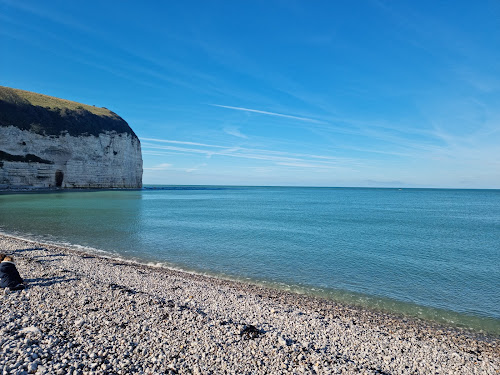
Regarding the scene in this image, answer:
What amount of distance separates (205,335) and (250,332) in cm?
111

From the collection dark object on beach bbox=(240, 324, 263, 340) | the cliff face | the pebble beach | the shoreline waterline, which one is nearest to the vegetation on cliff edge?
the cliff face

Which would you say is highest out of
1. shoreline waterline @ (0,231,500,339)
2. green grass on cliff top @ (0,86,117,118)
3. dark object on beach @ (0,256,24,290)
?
green grass on cliff top @ (0,86,117,118)

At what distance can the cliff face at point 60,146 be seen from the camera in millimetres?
63656

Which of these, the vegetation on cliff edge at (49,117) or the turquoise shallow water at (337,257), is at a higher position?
the vegetation on cliff edge at (49,117)

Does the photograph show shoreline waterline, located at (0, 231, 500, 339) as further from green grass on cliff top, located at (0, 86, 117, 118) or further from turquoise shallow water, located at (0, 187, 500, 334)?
green grass on cliff top, located at (0, 86, 117, 118)

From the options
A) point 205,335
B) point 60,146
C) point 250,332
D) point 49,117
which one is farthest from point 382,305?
point 49,117

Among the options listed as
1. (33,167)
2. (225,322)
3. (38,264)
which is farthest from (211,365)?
(33,167)

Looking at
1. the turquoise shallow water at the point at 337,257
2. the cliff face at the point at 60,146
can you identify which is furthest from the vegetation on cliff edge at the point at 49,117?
the turquoise shallow water at the point at 337,257

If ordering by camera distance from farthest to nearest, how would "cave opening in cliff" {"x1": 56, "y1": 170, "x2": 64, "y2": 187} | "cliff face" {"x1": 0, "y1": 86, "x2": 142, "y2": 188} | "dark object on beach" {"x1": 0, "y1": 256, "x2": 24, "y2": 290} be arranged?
"cave opening in cliff" {"x1": 56, "y1": 170, "x2": 64, "y2": 187}, "cliff face" {"x1": 0, "y1": 86, "x2": 142, "y2": 188}, "dark object on beach" {"x1": 0, "y1": 256, "x2": 24, "y2": 290}

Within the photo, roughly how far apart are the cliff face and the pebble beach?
70.6m

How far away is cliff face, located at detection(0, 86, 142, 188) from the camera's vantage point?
209ft

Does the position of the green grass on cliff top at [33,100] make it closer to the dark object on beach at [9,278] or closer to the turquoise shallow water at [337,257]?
the turquoise shallow water at [337,257]

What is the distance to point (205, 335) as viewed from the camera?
6559mm

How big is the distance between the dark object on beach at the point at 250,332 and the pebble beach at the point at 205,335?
43 millimetres
